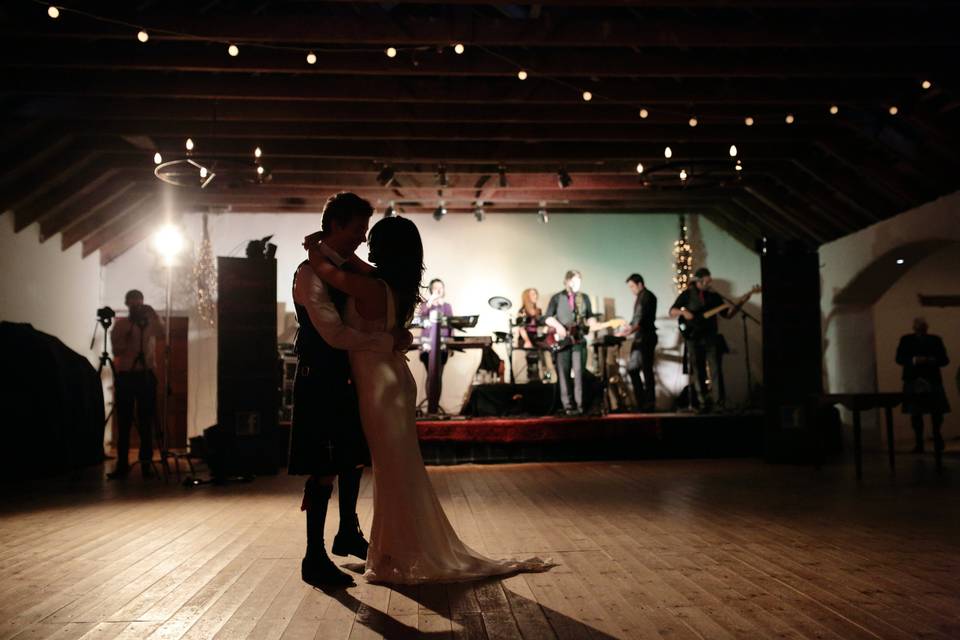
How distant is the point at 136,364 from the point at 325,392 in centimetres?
546

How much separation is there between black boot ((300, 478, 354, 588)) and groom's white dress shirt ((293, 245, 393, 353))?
24.3 inches

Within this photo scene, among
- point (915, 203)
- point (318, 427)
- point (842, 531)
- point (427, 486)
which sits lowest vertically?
point (842, 531)

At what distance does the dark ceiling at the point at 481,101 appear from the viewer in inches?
272

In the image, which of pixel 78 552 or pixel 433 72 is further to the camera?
pixel 433 72

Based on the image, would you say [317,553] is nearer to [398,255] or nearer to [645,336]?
[398,255]

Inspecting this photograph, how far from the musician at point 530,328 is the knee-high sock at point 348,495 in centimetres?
794

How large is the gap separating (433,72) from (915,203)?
5.57 m

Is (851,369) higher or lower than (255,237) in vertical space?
lower

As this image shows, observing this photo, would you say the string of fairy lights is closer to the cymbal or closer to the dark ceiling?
the dark ceiling

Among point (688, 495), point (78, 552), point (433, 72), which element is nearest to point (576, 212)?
point (433, 72)

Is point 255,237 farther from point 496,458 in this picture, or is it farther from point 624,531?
point 624,531

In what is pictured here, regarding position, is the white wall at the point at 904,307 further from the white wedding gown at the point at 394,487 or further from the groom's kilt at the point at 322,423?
the groom's kilt at the point at 322,423

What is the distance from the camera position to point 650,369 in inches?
454

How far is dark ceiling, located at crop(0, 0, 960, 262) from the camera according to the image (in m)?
6.91
